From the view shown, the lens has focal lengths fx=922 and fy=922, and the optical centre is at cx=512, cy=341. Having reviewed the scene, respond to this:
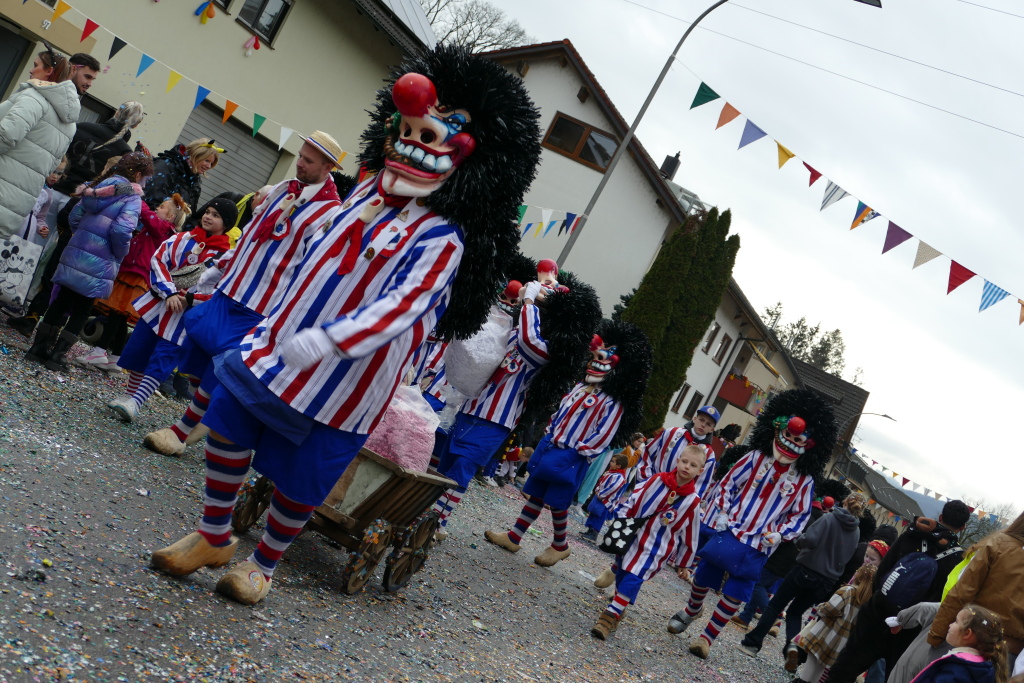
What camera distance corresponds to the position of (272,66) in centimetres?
1494

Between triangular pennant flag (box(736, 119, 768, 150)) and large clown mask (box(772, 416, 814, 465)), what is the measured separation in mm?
4646

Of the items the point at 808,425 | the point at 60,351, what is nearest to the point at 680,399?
the point at 808,425

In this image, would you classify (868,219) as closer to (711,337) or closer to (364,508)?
(364,508)

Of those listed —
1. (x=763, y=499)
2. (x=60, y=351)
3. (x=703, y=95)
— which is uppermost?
(x=703, y=95)

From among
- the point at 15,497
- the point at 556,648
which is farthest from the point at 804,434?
the point at 15,497

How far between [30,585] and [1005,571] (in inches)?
200

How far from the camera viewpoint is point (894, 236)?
1130cm

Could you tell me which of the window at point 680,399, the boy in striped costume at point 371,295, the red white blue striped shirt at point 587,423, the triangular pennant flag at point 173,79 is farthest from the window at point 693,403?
the boy in striped costume at point 371,295

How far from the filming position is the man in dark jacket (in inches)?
267

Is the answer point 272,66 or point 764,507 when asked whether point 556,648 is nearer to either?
point 764,507

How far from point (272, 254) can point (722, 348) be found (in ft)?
103

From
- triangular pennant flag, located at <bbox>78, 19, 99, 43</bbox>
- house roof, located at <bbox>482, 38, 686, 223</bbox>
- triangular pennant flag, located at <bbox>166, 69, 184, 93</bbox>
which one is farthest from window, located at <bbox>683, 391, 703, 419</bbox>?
triangular pennant flag, located at <bbox>78, 19, 99, 43</bbox>

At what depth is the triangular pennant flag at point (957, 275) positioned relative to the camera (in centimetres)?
1095

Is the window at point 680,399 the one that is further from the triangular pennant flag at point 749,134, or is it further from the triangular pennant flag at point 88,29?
the triangular pennant flag at point 88,29
